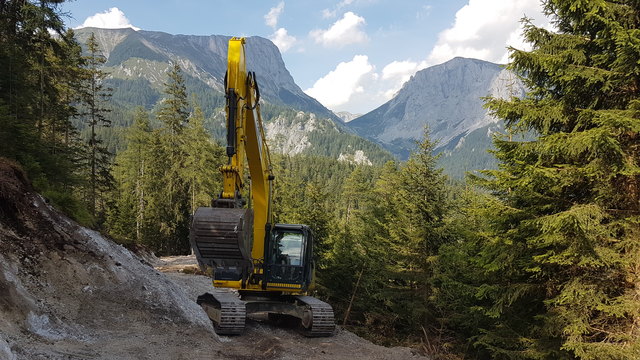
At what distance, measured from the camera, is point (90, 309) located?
9.50 meters

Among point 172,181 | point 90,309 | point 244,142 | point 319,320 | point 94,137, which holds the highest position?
point 94,137

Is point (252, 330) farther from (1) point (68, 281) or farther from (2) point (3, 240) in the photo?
(2) point (3, 240)

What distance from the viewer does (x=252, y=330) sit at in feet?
38.8

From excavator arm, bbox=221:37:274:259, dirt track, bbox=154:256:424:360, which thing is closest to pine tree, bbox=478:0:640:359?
dirt track, bbox=154:256:424:360

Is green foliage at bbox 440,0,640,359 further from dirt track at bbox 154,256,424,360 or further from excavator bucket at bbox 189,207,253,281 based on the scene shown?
excavator bucket at bbox 189,207,253,281

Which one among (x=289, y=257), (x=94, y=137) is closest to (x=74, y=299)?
(x=289, y=257)

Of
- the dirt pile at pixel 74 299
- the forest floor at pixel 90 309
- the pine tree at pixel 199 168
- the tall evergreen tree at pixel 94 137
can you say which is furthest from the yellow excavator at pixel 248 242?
the pine tree at pixel 199 168

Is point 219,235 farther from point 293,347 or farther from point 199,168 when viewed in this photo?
point 199,168

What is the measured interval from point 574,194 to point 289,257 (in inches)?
295

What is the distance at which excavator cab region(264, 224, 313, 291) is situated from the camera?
12078mm

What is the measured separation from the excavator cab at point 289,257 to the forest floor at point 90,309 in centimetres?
152

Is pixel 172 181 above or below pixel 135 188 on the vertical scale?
above

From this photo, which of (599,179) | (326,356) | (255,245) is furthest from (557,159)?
(255,245)

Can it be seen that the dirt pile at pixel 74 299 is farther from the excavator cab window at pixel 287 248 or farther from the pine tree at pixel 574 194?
the pine tree at pixel 574 194
